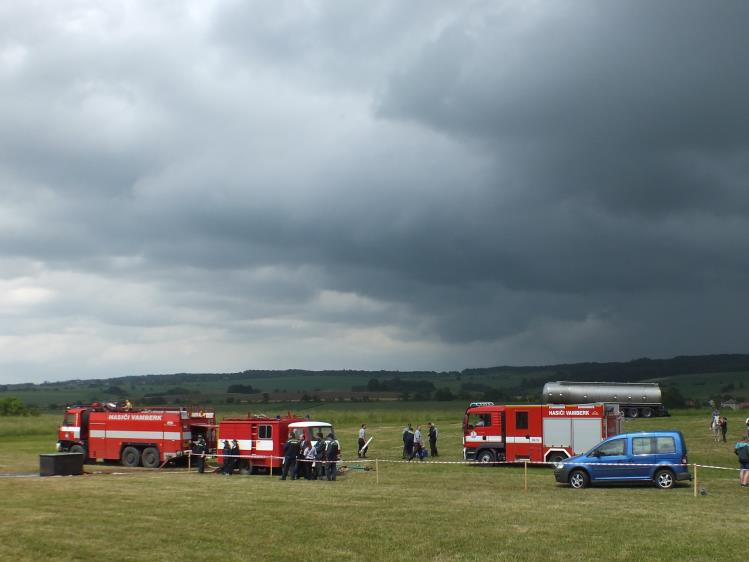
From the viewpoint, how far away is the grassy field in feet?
55.8

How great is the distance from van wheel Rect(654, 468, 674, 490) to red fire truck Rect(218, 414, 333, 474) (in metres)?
13.4

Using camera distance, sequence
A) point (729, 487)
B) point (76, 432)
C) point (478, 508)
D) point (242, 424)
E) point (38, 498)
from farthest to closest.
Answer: point (76, 432) → point (242, 424) → point (729, 487) → point (38, 498) → point (478, 508)

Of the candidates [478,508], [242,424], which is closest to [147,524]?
[478,508]

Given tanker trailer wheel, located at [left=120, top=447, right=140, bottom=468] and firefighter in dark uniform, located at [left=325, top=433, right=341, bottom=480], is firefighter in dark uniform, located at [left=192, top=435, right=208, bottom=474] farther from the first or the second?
firefighter in dark uniform, located at [left=325, top=433, right=341, bottom=480]

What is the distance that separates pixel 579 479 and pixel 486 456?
37.9 feet

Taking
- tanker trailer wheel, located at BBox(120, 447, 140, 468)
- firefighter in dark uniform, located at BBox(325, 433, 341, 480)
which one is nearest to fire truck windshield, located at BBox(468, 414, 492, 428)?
firefighter in dark uniform, located at BBox(325, 433, 341, 480)

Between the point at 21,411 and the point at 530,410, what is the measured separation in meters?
94.9

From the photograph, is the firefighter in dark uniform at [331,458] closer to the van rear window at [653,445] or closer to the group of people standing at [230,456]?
the group of people standing at [230,456]

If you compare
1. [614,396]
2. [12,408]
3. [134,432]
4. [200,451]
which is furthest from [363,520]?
[12,408]

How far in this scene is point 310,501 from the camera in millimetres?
23953

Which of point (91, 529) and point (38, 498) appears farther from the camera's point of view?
point (38, 498)

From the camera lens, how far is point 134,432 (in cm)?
4234

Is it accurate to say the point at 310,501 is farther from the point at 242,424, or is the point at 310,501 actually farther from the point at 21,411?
the point at 21,411

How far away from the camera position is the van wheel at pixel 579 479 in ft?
98.3
